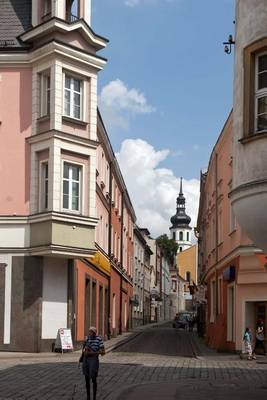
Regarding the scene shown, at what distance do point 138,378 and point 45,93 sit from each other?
1386 centimetres

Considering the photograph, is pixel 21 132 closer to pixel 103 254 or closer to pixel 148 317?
pixel 103 254

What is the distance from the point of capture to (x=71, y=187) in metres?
28.7

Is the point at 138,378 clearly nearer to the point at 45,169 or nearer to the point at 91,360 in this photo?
the point at 91,360

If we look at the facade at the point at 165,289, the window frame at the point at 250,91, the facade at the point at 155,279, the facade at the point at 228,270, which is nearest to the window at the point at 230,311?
the facade at the point at 228,270

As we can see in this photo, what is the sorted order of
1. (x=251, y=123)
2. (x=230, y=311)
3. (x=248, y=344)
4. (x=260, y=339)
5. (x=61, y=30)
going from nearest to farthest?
(x=251, y=123)
(x=248, y=344)
(x=260, y=339)
(x=61, y=30)
(x=230, y=311)

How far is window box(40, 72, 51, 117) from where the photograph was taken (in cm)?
2895

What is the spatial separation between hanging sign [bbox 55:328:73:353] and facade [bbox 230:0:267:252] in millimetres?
16239

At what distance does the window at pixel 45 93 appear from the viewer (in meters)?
29.0

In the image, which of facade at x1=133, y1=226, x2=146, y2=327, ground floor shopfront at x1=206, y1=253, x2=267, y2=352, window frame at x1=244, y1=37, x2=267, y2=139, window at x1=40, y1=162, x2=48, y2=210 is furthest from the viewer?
facade at x1=133, y1=226, x2=146, y2=327

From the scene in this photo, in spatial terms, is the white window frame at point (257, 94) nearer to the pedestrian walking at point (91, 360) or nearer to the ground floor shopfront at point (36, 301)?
the pedestrian walking at point (91, 360)

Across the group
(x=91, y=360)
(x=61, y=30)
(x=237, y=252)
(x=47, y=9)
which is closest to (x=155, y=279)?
(x=237, y=252)

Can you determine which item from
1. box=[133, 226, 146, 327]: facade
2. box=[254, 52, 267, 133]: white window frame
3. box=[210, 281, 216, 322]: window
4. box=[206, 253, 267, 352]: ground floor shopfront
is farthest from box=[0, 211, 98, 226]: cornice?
box=[133, 226, 146, 327]: facade

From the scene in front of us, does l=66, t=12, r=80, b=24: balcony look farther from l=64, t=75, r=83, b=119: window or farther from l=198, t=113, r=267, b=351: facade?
l=198, t=113, r=267, b=351: facade

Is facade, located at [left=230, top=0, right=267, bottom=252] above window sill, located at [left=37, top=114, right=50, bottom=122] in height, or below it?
below
